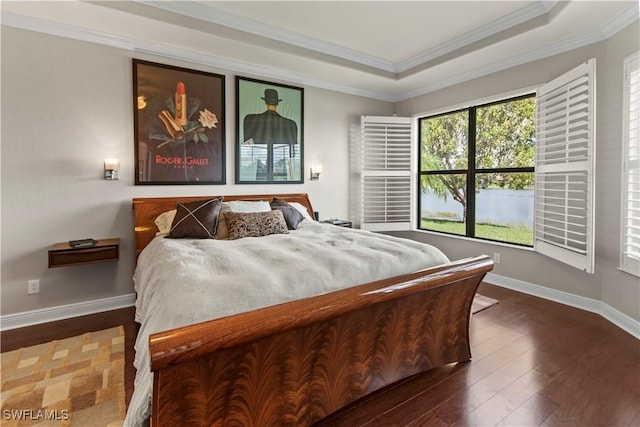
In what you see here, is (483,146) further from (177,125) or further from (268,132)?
(177,125)

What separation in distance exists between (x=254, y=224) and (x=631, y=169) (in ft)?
10.7

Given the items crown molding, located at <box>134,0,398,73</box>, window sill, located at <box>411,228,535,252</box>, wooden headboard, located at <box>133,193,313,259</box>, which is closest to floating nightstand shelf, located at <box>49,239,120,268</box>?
wooden headboard, located at <box>133,193,313,259</box>

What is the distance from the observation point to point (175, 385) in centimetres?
117

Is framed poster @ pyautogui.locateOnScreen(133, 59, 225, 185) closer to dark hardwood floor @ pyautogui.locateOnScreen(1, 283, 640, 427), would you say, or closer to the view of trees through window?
dark hardwood floor @ pyautogui.locateOnScreen(1, 283, 640, 427)

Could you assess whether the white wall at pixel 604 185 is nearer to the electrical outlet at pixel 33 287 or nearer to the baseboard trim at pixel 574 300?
the baseboard trim at pixel 574 300

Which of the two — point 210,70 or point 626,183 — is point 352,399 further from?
point 210,70

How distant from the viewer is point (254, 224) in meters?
3.02

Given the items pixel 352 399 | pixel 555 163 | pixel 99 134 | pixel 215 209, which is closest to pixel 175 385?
pixel 352 399

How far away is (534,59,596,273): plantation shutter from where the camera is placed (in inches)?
111

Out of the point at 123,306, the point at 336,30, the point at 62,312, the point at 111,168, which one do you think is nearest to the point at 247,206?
the point at 111,168

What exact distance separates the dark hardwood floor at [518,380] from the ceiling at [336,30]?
2655 mm

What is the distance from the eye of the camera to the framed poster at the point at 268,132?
12.8 ft

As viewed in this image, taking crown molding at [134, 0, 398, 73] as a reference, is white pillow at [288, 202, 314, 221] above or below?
below

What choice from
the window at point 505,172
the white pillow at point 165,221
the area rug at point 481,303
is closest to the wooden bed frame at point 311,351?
the area rug at point 481,303
